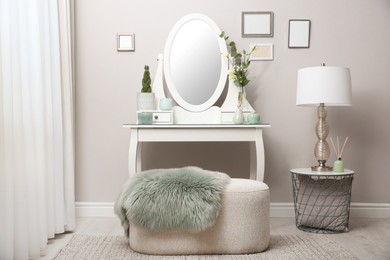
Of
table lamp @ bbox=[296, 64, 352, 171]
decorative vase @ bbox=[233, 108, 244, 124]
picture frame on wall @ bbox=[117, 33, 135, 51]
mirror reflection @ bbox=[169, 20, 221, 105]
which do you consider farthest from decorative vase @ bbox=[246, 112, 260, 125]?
picture frame on wall @ bbox=[117, 33, 135, 51]

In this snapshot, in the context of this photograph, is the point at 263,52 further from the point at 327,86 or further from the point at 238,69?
the point at 327,86

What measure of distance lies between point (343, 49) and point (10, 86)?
2480 millimetres

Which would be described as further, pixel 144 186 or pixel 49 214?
pixel 49 214

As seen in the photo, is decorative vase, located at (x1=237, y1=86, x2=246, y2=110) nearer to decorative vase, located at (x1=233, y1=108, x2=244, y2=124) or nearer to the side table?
decorative vase, located at (x1=233, y1=108, x2=244, y2=124)

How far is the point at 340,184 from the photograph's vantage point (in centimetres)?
309

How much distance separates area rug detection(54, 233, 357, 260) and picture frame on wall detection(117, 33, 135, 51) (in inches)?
57.1

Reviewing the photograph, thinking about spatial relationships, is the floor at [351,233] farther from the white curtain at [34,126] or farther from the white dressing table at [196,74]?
the white dressing table at [196,74]

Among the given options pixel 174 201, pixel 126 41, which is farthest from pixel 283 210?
pixel 126 41

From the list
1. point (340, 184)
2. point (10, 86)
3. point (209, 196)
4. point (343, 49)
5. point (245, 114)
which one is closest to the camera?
point (10, 86)

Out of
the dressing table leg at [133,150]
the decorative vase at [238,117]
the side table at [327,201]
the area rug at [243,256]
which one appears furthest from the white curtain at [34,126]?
the side table at [327,201]

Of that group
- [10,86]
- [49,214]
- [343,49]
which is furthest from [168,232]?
[343,49]

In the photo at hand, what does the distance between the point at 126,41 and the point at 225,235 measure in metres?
1.80

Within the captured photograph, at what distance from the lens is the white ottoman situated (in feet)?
8.02

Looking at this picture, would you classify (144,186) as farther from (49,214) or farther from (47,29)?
(47,29)
